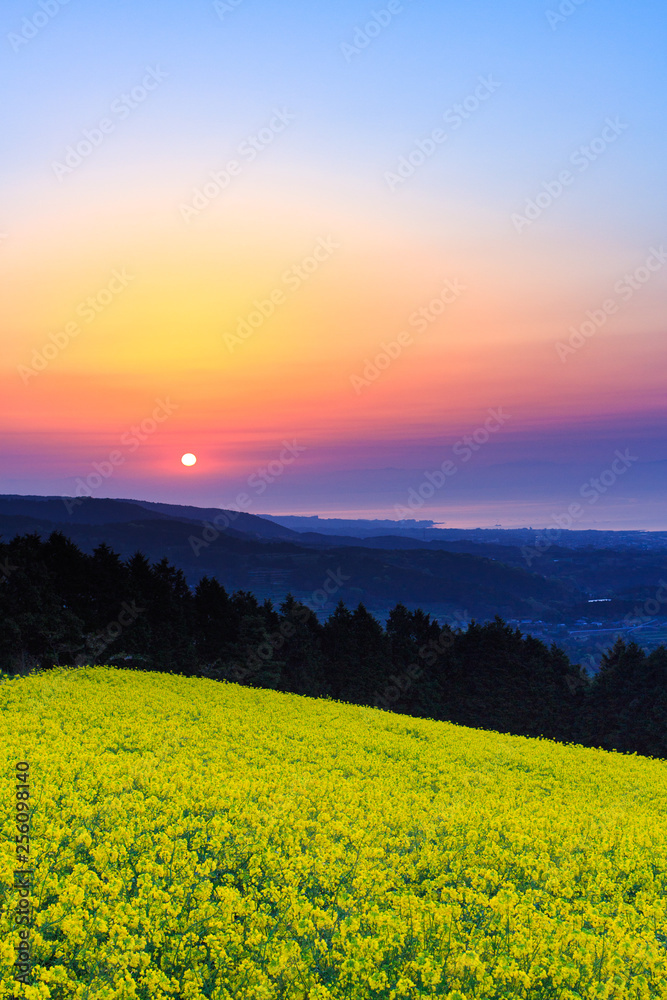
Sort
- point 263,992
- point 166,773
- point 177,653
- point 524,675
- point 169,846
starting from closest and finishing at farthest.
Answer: point 263,992
point 169,846
point 166,773
point 177,653
point 524,675

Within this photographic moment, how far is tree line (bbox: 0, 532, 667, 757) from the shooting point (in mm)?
52406

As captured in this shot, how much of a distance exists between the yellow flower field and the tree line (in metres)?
32.2

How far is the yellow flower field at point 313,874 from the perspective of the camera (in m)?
7.99

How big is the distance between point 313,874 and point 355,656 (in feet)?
184

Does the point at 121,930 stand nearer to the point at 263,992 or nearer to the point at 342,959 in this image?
the point at 263,992

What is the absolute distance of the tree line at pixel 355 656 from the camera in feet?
172

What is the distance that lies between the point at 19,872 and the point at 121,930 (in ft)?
7.76

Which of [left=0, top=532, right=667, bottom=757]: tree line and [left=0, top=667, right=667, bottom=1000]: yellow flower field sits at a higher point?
[left=0, top=667, right=667, bottom=1000]: yellow flower field

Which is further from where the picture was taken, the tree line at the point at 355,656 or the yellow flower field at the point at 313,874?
the tree line at the point at 355,656

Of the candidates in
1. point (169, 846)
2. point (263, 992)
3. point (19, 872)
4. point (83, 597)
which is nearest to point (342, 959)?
point (263, 992)

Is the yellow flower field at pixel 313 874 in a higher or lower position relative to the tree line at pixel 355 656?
higher

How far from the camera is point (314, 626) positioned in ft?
228

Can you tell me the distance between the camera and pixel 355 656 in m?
66.1

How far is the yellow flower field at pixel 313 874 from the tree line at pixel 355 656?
32.2 metres
